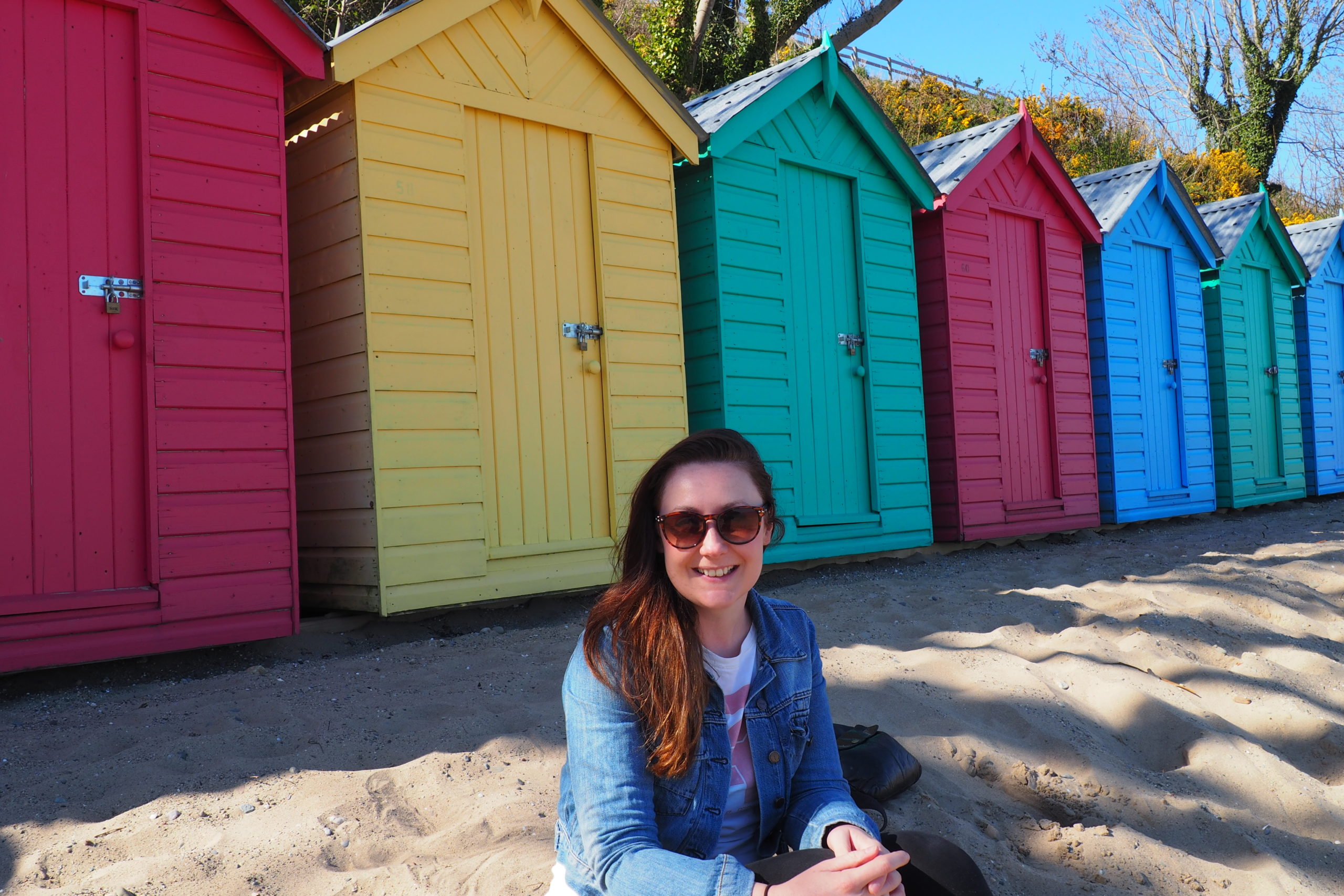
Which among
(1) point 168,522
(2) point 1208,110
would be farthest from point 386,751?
(2) point 1208,110

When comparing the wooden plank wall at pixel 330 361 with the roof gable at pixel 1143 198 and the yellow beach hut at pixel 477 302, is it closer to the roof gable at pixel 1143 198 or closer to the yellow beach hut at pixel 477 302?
the yellow beach hut at pixel 477 302

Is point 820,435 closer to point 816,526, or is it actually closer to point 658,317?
point 816,526

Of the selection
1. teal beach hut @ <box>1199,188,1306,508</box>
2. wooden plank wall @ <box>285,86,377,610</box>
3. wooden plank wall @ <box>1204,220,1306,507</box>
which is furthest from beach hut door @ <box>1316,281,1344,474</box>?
wooden plank wall @ <box>285,86,377,610</box>

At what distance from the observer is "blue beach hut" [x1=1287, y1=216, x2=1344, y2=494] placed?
44.2ft

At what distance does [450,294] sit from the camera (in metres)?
5.32

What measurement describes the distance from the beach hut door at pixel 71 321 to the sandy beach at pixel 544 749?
0.56m

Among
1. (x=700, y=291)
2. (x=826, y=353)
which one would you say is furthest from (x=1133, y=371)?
(x=700, y=291)

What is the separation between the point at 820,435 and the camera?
23.6 ft

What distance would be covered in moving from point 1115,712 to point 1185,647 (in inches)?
47.7

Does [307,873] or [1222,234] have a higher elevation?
[1222,234]

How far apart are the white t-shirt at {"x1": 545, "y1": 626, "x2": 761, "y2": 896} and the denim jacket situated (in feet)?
0.07

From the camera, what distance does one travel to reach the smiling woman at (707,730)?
5.88 ft

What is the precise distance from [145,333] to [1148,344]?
379 inches

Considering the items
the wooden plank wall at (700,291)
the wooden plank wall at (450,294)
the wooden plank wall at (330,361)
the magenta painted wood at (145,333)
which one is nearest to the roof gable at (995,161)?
the wooden plank wall at (700,291)
